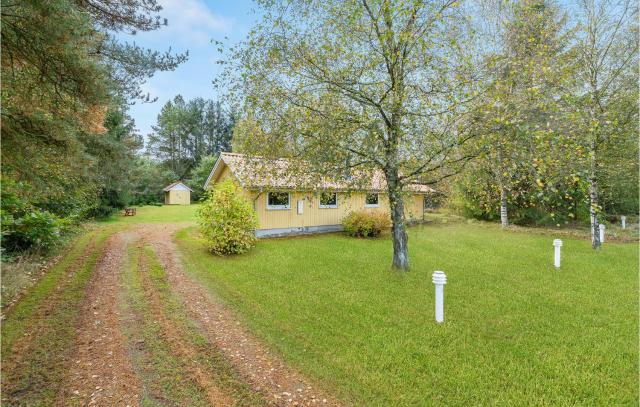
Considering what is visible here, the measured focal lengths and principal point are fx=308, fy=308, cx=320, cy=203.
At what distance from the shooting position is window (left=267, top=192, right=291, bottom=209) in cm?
1388

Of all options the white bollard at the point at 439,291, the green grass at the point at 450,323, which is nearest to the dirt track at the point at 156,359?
the green grass at the point at 450,323

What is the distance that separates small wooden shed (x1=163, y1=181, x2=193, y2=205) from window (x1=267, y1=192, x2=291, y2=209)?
1110 inches

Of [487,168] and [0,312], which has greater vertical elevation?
[487,168]

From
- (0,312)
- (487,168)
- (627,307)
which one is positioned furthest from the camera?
(487,168)

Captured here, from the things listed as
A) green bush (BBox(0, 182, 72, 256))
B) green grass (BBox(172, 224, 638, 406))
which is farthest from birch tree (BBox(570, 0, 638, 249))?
green bush (BBox(0, 182, 72, 256))

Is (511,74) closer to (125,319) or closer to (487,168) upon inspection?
(487,168)

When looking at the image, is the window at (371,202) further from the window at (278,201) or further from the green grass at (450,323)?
the green grass at (450,323)

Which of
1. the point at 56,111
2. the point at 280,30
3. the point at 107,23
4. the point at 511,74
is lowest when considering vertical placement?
the point at 56,111

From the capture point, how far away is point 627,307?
5816 millimetres

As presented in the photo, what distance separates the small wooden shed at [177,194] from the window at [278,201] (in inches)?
1110

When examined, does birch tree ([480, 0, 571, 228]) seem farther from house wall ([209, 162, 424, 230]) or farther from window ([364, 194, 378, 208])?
window ([364, 194, 378, 208])

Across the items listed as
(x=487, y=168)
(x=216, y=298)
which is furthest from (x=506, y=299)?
(x=216, y=298)

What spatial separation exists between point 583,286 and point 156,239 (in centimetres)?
1350

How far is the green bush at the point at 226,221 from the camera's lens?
388 inches
